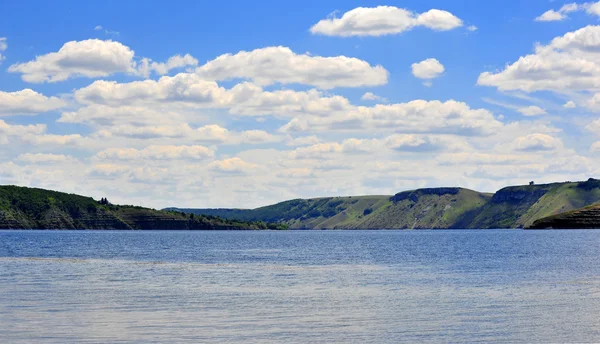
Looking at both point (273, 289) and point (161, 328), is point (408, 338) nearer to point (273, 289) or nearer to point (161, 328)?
point (161, 328)

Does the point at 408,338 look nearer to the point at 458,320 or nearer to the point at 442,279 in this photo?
the point at 458,320

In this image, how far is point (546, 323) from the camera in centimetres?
5150

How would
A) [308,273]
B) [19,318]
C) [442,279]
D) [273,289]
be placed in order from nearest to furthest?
1. [19,318]
2. [273,289]
3. [442,279]
4. [308,273]

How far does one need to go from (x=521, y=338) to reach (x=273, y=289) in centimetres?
3549

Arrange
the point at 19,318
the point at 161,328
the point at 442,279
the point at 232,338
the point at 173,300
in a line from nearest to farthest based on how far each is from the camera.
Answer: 1. the point at 232,338
2. the point at 161,328
3. the point at 19,318
4. the point at 173,300
5. the point at 442,279

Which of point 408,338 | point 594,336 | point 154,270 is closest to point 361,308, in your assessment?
point 408,338

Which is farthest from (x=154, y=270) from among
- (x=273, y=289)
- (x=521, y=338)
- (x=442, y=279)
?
(x=521, y=338)

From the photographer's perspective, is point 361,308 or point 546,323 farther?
point 361,308

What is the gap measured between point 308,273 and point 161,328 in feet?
176

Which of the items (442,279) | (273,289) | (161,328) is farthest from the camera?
(442,279)

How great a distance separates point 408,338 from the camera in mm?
45594

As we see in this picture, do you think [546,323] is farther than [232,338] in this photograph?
Yes

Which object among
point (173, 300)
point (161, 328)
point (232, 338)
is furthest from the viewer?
point (173, 300)

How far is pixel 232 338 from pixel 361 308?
1764 centimetres
